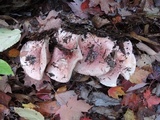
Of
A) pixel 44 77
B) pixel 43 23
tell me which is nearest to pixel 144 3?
pixel 43 23

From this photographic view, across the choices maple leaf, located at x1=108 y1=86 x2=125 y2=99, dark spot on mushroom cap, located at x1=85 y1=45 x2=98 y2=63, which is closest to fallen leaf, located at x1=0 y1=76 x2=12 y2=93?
dark spot on mushroom cap, located at x1=85 y1=45 x2=98 y2=63

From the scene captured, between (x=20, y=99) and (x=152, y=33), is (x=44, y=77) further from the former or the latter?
(x=152, y=33)

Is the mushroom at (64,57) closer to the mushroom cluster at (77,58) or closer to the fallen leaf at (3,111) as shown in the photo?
the mushroom cluster at (77,58)

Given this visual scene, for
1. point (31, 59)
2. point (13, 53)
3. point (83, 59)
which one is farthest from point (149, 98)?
point (13, 53)

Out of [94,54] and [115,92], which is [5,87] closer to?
[94,54]

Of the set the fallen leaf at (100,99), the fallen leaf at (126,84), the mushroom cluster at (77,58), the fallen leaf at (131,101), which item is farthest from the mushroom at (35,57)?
the fallen leaf at (131,101)

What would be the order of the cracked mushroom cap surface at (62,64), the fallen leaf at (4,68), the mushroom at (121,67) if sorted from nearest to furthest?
the fallen leaf at (4,68), the cracked mushroom cap surface at (62,64), the mushroom at (121,67)
